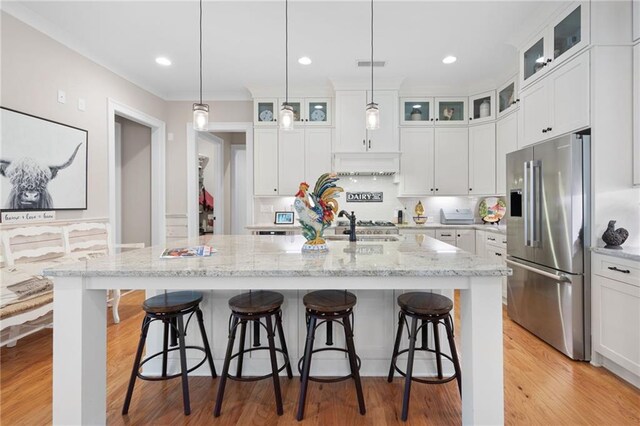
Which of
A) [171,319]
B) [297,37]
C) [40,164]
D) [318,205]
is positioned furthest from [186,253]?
[297,37]

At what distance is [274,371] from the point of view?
172 cm

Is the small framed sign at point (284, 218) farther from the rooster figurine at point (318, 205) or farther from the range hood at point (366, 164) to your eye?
the rooster figurine at point (318, 205)

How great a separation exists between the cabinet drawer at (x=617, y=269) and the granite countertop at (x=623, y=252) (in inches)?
1.6

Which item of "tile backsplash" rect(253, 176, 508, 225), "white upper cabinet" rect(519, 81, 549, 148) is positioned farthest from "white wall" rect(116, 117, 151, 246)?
"white upper cabinet" rect(519, 81, 549, 148)

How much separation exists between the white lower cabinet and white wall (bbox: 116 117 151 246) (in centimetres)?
523

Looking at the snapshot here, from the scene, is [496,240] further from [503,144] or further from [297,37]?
[297,37]

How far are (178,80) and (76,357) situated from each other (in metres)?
3.80

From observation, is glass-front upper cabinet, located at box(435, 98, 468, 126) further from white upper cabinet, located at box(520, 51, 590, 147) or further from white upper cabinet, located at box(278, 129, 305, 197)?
white upper cabinet, located at box(278, 129, 305, 197)

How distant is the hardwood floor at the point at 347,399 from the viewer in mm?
1756

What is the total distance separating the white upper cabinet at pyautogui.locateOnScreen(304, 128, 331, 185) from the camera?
4.52m

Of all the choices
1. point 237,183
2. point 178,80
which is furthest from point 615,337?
point 237,183

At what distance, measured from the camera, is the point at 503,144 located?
13.1 feet

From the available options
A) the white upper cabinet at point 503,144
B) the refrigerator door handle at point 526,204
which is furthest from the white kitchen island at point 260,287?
the white upper cabinet at point 503,144

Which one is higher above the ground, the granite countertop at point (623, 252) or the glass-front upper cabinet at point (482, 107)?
the glass-front upper cabinet at point (482, 107)
